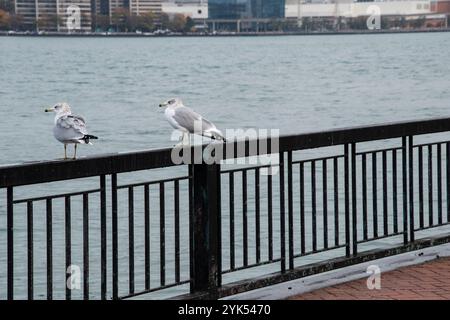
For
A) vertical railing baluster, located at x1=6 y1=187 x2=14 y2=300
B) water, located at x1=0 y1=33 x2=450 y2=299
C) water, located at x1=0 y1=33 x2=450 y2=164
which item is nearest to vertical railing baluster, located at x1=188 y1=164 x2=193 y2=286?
vertical railing baluster, located at x1=6 y1=187 x2=14 y2=300

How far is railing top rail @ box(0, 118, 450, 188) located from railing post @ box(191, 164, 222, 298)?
0.58 ft

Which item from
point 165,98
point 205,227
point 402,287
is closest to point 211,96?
point 165,98

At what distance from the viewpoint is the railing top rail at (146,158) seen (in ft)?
25.6

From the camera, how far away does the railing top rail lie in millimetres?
7805

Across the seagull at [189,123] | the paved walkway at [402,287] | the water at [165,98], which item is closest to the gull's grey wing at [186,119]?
the seagull at [189,123]

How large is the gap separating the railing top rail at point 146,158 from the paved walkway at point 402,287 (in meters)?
1.00

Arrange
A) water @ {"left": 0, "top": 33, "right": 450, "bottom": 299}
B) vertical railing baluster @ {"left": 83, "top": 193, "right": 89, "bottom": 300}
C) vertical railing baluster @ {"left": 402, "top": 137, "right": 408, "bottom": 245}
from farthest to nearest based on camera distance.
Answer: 1. water @ {"left": 0, "top": 33, "right": 450, "bottom": 299}
2. vertical railing baluster @ {"left": 402, "top": 137, "right": 408, "bottom": 245}
3. vertical railing baluster @ {"left": 83, "top": 193, "right": 89, "bottom": 300}

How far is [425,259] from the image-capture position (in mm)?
10391

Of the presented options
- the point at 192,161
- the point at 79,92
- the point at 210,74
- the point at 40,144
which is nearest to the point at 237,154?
the point at 192,161

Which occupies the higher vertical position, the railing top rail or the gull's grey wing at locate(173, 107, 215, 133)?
the gull's grey wing at locate(173, 107, 215, 133)

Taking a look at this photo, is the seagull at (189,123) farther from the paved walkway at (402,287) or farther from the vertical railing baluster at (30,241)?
the vertical railing baluster at (30,241)

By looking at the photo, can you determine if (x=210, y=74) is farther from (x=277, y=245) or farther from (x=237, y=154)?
(x=237, y=154)

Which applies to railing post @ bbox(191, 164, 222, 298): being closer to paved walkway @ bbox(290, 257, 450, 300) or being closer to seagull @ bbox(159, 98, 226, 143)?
seagull @ bbox(159, 98, 226, 143)

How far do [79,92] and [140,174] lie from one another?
174 feet
